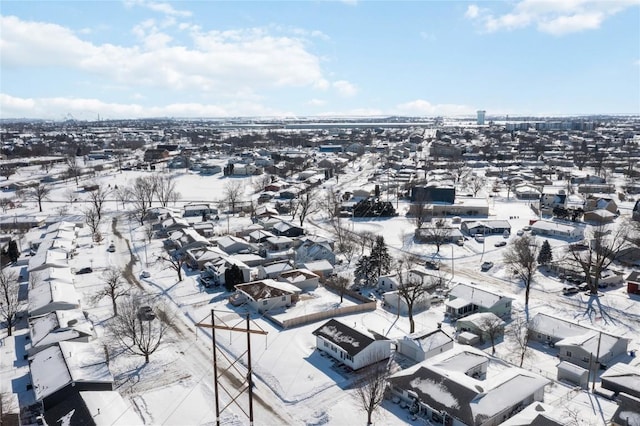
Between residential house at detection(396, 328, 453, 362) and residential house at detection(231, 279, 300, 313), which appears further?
residential house at detection(231, 279, 300, 313)

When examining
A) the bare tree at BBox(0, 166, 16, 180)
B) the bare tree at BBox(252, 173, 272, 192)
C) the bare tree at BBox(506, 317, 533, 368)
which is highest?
the bare tree at BBox(0, 166, 16, 180)

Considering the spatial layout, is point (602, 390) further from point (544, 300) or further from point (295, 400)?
point (295, 400)

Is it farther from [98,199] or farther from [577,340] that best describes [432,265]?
[98,199]

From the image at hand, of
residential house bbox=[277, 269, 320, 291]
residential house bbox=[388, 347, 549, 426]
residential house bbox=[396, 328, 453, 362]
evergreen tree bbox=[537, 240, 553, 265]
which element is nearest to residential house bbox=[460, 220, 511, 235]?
evergreen tree bbox=[537, 240, 553, 265]

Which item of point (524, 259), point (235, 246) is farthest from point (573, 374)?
point (235, 246)

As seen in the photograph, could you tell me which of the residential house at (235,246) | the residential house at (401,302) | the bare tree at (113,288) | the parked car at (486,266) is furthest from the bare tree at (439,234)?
the bare tree at (113,288)

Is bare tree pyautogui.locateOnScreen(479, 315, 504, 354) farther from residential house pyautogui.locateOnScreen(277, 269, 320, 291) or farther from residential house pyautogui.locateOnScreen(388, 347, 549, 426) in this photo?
residential house pyautogui.locateOnScreen(277, 269, 320, 291)
